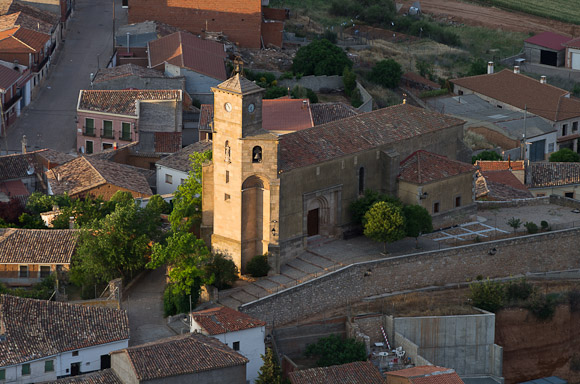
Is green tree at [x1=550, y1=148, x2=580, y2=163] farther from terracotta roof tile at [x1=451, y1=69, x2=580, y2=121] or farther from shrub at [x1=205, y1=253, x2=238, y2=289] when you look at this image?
shrub at [x1=205, y1=253, x2=238, y2=289]

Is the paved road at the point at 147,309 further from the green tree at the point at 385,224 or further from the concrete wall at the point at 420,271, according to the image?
the green tree at the point at 385,224

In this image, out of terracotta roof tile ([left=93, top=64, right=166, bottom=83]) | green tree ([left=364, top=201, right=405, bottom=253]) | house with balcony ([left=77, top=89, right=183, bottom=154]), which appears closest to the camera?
green tree ([left=364, top=201, right=405, bottom=253])

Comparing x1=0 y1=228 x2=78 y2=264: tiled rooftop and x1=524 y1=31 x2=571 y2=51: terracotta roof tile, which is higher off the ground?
x1=524 y1=31 x2=571 y2=51: terracotta roof tile

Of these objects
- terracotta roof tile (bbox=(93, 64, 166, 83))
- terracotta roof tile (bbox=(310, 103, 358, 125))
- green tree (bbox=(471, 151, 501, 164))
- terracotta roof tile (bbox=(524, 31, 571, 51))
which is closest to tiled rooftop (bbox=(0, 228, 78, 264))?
terracotta roof tile (bbox=(310, 103, 358, 125))

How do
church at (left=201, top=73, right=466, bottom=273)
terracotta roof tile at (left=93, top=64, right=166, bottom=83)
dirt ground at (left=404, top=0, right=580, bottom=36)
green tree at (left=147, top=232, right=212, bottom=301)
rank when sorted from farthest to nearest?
dirt ground at (left=404, top=0, right=580, bottom=36)
terracotta roof tile at (left=93, top=64, right=166, bottom=83)
church at (left=201, top=73, right=466, bottom=273)
green tree at (left=147, top=232, right=212, bottom=301)

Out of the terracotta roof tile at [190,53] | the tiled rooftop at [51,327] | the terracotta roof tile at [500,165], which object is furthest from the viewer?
the terracotta roof tile at [190,53]

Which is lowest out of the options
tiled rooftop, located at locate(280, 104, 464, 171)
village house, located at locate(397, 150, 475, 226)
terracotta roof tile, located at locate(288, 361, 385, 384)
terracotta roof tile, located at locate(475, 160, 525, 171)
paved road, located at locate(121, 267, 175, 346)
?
terracotta roof tile, located at locate(288, 361, 385, 384)

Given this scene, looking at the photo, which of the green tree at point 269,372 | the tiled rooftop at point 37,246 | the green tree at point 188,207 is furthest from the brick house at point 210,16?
the green tree at point 269,372

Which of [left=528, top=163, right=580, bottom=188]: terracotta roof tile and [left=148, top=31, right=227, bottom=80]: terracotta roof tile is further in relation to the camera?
[left=148, top=31, right=227, bottom=80]: terracotta roof tile
